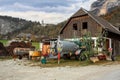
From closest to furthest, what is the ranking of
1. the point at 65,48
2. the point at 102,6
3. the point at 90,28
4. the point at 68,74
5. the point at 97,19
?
the point at 68,74, the point at 65,48, the point at 97,19, the point at 90,28, the point at 102,6

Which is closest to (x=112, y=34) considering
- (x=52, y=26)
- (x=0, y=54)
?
(x=0, y=54)

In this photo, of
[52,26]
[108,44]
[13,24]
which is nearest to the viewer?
[108,44]

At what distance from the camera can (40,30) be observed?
320 feet

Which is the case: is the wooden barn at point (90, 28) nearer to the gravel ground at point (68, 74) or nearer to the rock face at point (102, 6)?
the gravel ground at point (68, 74)

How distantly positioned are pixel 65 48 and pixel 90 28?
10.1 metres

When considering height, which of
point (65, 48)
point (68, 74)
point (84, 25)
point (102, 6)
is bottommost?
point (68, 74)

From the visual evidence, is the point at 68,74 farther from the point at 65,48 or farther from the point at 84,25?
the point at 84,25

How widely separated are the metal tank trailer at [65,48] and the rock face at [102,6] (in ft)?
324

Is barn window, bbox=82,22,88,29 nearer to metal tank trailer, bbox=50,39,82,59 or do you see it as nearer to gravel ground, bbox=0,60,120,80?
metal tank trailer, bbox=50,39,82,59

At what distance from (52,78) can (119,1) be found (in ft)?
395

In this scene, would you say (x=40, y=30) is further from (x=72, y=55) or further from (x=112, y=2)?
(x=72, y=55)

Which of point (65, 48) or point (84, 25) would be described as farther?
point (84, 25)

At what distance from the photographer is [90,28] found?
37.9m

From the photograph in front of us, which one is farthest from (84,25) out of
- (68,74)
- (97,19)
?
(68,74)
